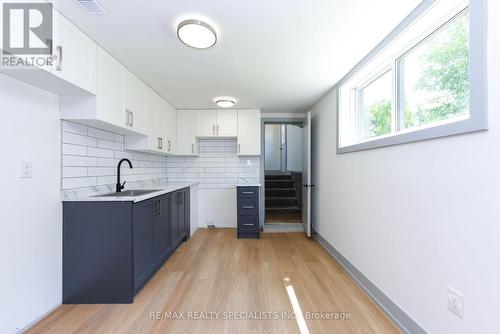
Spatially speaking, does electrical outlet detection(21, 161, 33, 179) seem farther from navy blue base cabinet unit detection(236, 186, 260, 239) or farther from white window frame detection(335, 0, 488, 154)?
white window frame detection(335, 0, 488, 154)

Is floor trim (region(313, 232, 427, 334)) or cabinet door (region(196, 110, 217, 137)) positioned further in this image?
cabinet door (region(196, 110, 217, 137))

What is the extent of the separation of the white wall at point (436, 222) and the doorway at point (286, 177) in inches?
63.8

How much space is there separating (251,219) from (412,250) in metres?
2.51

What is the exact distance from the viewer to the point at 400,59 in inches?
76.1

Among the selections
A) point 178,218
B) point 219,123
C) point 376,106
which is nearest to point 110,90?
point 178,218

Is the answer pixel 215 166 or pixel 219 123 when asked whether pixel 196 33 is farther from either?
pixel 215 166

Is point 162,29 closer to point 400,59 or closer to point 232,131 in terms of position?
point 400,59

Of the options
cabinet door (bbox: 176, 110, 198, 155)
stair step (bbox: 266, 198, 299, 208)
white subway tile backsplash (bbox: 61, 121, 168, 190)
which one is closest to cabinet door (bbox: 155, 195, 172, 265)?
white subway tile backsplash (bbox: 61, 121, 168, 190)

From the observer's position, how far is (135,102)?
2725 mm

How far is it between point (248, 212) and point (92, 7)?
123 inches

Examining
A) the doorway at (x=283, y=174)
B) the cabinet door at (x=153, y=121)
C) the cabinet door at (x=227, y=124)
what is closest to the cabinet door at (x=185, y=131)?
the cabinet door at (x=227, y=124)

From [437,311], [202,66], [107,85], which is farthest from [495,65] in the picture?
[107,85]

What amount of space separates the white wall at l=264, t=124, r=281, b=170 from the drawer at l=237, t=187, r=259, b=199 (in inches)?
140

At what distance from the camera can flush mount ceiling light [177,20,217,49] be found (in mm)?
1687
